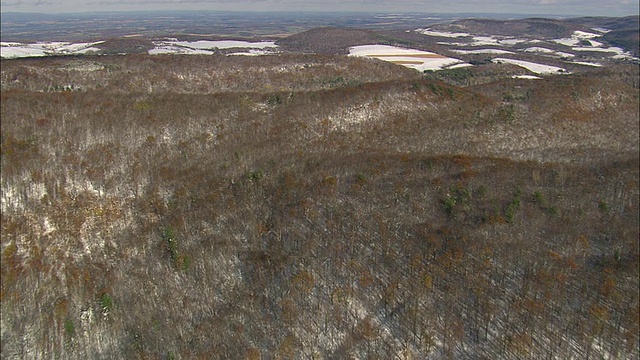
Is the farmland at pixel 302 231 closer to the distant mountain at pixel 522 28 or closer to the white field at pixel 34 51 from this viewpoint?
the white field at pixel 34 51

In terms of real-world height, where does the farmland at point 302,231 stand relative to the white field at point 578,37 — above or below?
below

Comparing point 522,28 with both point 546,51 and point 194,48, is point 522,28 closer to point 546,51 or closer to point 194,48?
point 546,51

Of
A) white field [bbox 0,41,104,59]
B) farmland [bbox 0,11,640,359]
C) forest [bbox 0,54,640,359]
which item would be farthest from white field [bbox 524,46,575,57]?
white field [bbox 0,41,104,59]

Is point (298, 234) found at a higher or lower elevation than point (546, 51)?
lower

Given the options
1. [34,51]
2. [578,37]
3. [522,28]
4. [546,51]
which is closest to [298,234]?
[34,51]

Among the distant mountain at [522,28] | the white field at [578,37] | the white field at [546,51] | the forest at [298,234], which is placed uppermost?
the distant mountain at [522,28]

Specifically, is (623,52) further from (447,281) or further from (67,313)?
(67,313)

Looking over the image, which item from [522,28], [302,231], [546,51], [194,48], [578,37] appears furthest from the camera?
[522,28]

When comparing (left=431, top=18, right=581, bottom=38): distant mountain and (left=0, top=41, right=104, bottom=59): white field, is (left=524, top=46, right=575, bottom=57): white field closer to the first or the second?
(left=431, top=18, right=581, bottom=38): distant mountain

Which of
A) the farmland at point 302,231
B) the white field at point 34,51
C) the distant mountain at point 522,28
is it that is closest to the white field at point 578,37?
the distant mountain at point 522,28
